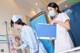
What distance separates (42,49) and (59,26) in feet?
1.78

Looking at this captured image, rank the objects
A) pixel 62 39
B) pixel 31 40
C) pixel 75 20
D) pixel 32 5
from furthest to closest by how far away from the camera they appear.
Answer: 1. pixel 75 20
2. pixel 32 5
3. pixel 31 40
4. pixel 62 39

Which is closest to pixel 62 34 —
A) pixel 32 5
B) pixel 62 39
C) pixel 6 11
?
pixel 62 39

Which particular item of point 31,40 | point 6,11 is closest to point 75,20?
point 6,11

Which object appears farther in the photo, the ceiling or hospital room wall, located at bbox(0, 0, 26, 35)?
the ceiling

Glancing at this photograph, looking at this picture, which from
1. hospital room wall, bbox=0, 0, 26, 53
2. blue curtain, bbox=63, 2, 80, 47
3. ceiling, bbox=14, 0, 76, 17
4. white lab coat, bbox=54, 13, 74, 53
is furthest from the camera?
blue curtain, bbox=63, 2, 80, 47

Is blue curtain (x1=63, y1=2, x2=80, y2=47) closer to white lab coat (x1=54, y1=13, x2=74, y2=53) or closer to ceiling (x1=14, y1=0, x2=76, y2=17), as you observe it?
ceiling (x1=14, y1=0, x2=76, y2=17)

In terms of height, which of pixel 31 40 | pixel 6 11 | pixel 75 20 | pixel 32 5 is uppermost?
pixel 32 5

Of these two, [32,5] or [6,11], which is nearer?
[6,11]

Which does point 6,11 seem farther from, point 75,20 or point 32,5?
point 75,20

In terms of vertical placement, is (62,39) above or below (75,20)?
below

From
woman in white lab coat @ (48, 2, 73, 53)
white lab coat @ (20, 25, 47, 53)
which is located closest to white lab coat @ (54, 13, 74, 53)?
woman in white lab coat @ (48, 2, 73, 53)

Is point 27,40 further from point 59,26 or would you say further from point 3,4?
point 3,4

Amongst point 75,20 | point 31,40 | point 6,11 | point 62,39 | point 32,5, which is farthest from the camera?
point 75,20

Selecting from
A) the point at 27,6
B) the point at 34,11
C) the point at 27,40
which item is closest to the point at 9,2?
the point at 27,6
